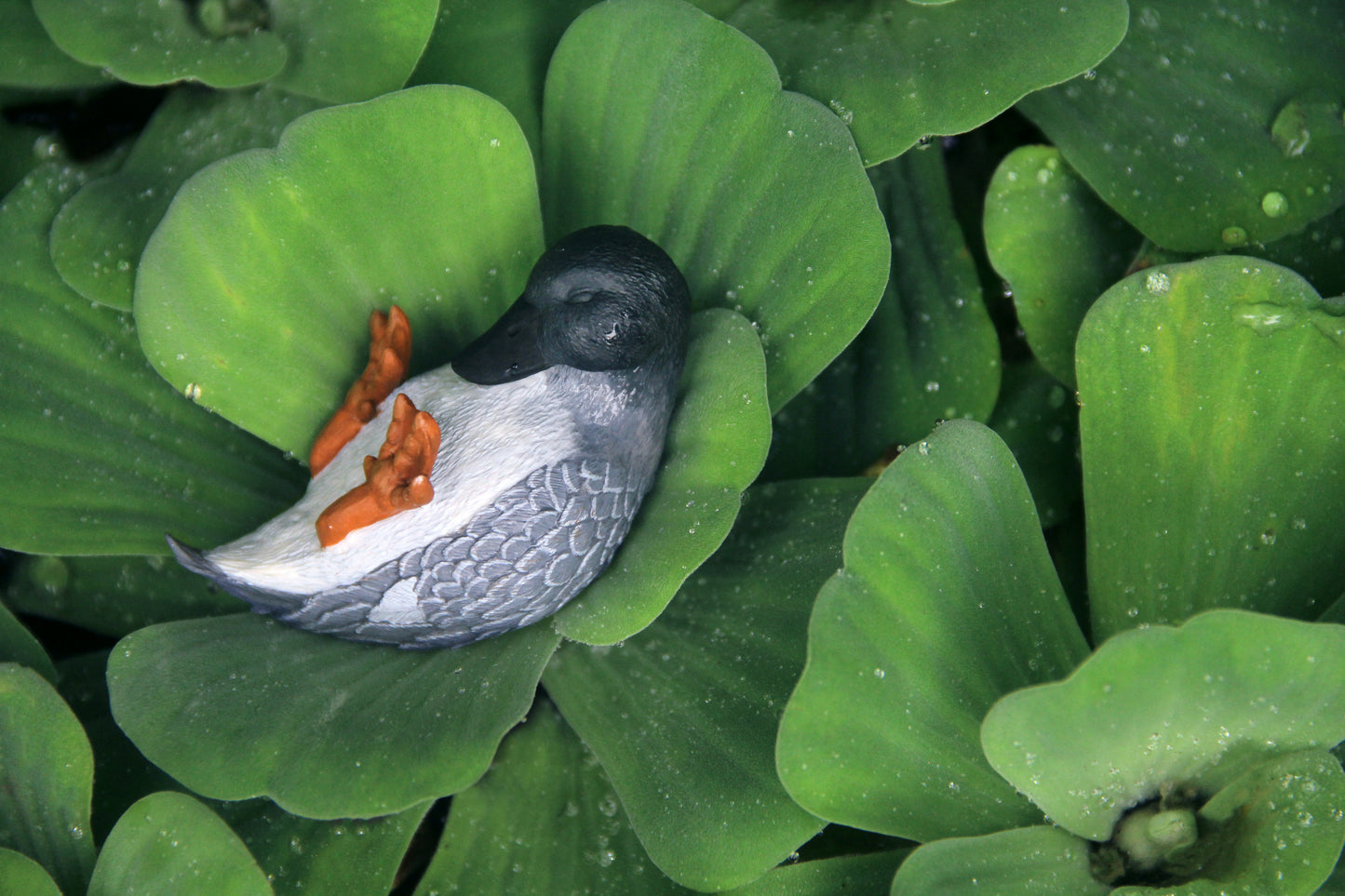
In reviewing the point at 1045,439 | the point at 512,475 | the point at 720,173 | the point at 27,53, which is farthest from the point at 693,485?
the point at 27,53

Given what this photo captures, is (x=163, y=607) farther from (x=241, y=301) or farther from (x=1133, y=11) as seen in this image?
(x=1133, y=11)

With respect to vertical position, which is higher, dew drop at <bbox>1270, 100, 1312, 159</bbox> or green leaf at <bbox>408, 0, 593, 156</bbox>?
green leaf at <bbox>408, 0, 593, 156</bbox>

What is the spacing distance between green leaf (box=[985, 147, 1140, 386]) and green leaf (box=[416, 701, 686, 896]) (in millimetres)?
578

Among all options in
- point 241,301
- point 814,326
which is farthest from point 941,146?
point 241,301

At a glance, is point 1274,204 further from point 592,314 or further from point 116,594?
point 116,594

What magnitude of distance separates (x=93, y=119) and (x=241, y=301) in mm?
403

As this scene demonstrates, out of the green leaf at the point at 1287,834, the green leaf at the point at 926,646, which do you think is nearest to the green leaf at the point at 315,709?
the green leaf at the point at 926,646

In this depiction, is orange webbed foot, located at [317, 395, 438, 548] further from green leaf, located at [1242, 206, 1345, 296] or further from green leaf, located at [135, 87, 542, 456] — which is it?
green leaf, located at [1242, 206, 1345, 296]

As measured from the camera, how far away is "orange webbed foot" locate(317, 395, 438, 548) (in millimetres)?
707

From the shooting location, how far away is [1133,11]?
0.95 m

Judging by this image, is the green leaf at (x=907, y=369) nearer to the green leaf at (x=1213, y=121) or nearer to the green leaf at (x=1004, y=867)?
the green leaf at (x=1213, y=121)

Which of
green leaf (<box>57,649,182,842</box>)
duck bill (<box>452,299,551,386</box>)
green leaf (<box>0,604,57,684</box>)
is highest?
duck bill (<box>452,299,551,386</box>)

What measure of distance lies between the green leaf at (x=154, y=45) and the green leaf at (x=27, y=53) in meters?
0.11

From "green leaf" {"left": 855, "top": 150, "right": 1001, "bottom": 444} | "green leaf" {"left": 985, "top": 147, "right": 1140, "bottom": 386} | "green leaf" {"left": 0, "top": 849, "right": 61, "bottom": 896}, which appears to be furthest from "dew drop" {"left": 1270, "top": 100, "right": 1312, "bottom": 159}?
"green leaf" {"left": 0, "top": 849, "right": 61, "bottom": 896}
